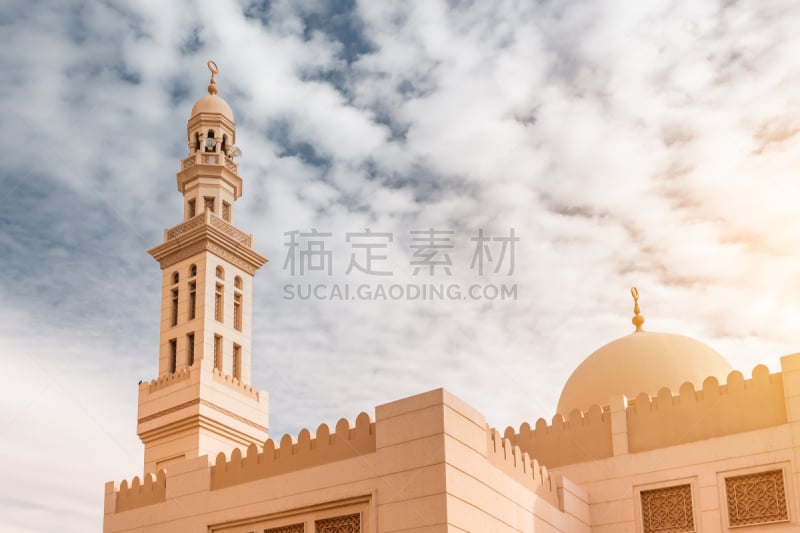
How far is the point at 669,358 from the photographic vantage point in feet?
54.2

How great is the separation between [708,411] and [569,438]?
2.22 meters

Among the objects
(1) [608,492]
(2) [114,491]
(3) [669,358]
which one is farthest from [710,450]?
(2) [114,491]

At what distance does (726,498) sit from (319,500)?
5579 mm

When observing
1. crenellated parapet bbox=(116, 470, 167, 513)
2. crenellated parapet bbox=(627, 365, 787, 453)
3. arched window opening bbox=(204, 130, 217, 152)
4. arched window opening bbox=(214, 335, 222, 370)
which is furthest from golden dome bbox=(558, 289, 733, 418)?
arched window opening bbox=(204, 130, 217, 152)

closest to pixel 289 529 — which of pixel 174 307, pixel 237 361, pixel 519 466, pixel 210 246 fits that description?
pixel 519 466

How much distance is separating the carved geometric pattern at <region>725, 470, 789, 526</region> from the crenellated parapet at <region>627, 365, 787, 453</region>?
0.68 m

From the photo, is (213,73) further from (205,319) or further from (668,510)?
(668,510)

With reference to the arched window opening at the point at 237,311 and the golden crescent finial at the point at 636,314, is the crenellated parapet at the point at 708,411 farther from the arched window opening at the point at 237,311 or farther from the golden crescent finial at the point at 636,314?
the arched window opening at the point at 237,311

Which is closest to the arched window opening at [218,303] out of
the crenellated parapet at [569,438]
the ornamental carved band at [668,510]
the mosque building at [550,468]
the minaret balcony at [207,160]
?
the minaret balcony at [207,160]

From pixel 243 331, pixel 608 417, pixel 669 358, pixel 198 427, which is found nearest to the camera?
pixel 608 417

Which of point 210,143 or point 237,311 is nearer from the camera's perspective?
point 237,311

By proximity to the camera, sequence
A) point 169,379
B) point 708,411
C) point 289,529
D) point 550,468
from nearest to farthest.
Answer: point 289,529 < point 708,411 < point 550,468 < point 169,379

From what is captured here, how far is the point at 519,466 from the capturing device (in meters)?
12.5

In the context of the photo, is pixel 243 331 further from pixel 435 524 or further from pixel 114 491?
pixel 435 524
